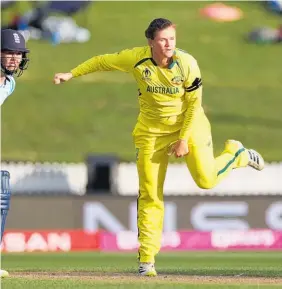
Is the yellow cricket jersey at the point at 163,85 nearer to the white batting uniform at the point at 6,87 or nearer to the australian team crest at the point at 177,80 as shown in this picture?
the australian team crest at the point at 177,80

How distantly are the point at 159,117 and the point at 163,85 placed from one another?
268 millimetres

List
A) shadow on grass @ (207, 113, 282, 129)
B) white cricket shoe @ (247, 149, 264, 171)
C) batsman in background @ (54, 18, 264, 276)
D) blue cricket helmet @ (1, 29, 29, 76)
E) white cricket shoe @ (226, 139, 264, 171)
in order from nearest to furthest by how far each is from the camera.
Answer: blue cricket helmet @ (1, 29, 29, 76) < batsman in background @ (54, 18, 264, 276) < white cricket shoe @ (226, 139, 264, 171) < white cricket shoe @ (247, 149, 264, 171) < shadow on grass @ (207, 113, 282, 129)

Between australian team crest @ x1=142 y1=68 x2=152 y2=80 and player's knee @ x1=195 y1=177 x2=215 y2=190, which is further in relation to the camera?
player's knee @ x1=195 y1=177 x2=215 y2=190

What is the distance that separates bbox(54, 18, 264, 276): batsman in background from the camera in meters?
8.20

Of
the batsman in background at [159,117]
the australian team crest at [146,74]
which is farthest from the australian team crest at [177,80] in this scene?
the australian team crest at [146,74]

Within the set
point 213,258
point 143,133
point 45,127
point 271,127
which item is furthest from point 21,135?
point 143,133

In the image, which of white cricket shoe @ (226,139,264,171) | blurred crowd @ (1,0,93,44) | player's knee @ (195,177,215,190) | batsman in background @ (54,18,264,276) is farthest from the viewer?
blurred crowd @ (1,0,93,44)

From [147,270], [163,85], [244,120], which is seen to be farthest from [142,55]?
[244,120]

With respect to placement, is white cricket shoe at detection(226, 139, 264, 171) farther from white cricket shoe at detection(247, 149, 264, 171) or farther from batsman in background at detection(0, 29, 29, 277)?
batsman in background at detection(0, 29, 29, 277)

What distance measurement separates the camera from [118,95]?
29.7 m

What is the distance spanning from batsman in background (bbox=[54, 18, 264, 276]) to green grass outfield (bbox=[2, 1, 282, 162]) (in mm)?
15760

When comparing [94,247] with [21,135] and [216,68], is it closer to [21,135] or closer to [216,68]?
[21,135]

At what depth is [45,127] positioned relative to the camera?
27.2 m

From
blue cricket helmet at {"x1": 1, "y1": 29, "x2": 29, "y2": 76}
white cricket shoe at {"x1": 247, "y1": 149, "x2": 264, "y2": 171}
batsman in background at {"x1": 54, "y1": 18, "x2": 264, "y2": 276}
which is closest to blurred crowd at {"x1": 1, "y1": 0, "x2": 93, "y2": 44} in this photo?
white cricket shoe at {"x1": 247, "y1": 149, "x2": 264, "y2": 171}
